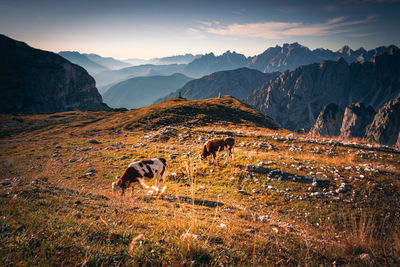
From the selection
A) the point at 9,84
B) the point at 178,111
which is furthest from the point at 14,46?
the point at 178,111

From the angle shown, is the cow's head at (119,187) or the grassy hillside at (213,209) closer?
the grassy hillside at (213,209)

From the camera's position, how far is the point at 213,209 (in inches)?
347

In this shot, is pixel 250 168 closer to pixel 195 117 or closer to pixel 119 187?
pixel 119 187

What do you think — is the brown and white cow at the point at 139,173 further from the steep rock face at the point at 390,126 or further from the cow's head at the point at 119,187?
the steep rock face at the point at 390,126

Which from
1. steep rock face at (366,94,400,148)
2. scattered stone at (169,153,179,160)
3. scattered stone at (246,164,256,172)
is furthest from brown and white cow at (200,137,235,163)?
steep rock face at (366,94,400,148)

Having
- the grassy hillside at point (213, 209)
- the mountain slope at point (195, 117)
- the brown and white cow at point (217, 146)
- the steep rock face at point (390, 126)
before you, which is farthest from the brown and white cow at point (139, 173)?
the steep rock face at point (390, 126)

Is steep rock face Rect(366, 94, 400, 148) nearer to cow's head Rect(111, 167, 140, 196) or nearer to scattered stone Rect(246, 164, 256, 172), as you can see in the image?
scattered stone Rect(246, 164, 256, 172)

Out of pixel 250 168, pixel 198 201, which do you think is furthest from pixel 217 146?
pixel 198 201

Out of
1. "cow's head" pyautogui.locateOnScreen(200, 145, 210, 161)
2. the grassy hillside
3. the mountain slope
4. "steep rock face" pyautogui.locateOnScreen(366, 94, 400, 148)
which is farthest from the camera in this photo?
"steep rock face" pyautogui.locateOnScreen(366, 94, 400, 148)

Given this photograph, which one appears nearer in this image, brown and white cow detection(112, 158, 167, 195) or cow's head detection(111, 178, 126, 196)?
cow's head detection(111, 178, 126, 196)

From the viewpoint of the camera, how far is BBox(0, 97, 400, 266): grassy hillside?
3.38 m

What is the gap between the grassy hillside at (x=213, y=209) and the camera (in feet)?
11.1

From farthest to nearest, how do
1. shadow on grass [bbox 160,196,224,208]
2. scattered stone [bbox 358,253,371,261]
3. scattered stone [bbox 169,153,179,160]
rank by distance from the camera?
scattered stone [bbox 169,153,179,160] → shadow on grass [bbox 160,196,224,208] → scattered stone [bbox 358,253,371,261]

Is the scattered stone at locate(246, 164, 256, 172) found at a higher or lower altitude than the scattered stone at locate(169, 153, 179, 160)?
higher
